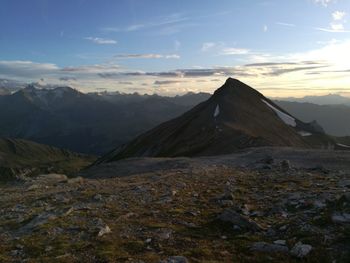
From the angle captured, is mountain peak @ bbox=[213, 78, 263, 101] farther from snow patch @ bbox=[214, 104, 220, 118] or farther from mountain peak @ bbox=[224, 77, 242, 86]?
snow patch @ bbox=[214, 104, 220, 118]

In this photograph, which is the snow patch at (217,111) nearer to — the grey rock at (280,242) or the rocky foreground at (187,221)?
the rocky foreground at (187,221)

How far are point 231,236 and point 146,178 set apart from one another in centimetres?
2377

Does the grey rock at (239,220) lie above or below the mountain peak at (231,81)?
below

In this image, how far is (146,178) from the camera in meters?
43.7

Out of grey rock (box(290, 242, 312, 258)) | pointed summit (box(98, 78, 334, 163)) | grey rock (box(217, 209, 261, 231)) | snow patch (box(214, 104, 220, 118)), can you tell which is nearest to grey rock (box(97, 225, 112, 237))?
grey rock (box(217, 209, 261, 231))

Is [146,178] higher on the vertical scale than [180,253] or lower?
lower

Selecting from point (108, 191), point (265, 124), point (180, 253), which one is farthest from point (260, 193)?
point (265, 124)

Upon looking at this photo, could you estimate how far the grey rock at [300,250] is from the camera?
17.1 meters

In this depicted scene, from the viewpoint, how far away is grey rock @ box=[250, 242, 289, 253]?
17953 millimetres

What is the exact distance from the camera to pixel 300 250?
17.3m

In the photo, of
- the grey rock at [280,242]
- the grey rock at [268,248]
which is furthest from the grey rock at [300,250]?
the grey rock at [280,242]

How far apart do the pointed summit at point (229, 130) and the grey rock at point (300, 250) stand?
61.0 m

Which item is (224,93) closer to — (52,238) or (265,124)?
(265,124)

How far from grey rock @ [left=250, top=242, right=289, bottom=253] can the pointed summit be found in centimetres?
6016
